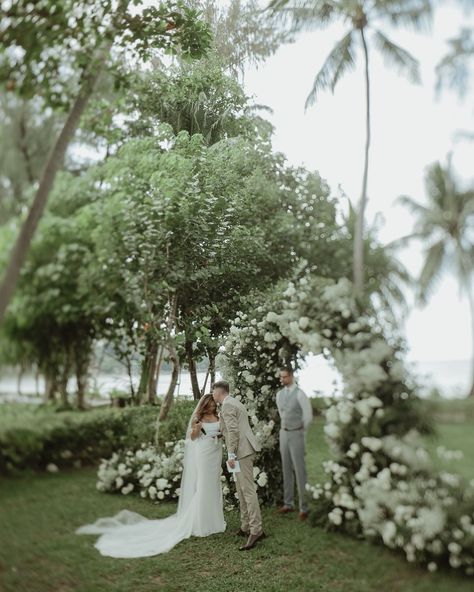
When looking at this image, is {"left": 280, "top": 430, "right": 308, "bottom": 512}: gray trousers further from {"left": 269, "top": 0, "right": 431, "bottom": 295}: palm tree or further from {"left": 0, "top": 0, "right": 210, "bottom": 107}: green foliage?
{"left": 0, "top": 0, "right": 210, "bottom": 107}: green foliage

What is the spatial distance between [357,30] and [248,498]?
3341 mm

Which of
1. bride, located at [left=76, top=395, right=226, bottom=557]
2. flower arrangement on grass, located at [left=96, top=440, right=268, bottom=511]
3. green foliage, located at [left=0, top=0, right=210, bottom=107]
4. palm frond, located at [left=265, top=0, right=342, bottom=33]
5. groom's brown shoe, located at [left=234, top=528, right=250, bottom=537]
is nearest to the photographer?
green foliage, located at [left=0, top=0, right=210, bottom=107]

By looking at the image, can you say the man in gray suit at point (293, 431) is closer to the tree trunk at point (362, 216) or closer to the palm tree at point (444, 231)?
the tree trunk at point (362, 216)

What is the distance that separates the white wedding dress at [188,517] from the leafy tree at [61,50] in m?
2.04

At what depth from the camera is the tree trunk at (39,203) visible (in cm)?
313

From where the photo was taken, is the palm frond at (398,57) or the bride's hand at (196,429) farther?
the bride's hand at (196,429)

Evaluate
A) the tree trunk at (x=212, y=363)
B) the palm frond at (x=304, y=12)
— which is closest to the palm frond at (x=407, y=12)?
the palm frond at (x=304, y=12)

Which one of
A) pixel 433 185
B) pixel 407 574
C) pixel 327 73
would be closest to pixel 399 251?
pixel 433 185

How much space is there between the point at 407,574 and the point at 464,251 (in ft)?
5.56

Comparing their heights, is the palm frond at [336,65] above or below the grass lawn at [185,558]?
above

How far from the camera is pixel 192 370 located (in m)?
4.79

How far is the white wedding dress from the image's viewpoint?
4.16 m

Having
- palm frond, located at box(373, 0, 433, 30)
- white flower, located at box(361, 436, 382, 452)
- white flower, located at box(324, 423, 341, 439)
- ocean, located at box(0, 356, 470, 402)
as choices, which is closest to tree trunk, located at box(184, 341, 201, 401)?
ocean, located at box(0, 356, 470, 402)

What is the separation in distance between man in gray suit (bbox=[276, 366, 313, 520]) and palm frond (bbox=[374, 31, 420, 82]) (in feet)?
7.18
